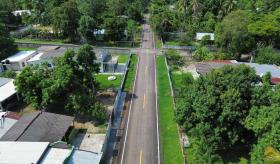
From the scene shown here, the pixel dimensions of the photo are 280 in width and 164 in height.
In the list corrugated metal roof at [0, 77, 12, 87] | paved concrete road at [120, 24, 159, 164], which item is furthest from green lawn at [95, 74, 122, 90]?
corrugated metal roof at [0, 77, 12, 87]

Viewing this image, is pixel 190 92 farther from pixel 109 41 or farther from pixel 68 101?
pixel 109 41

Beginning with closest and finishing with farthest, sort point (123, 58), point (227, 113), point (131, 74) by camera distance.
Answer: point (227, 113) < point (131, 74) < point (123, 58)

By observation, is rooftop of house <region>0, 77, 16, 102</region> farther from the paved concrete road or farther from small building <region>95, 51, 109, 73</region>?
the paved concrete road

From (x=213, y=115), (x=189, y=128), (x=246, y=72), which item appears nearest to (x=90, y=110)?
(x=189, y=128)

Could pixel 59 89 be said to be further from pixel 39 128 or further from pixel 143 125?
pixel 143 125

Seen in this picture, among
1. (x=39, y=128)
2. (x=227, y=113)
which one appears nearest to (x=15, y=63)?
(x=39, y=128)

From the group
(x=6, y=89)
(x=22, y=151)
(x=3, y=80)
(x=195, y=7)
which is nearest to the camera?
(x=22, y=151)
